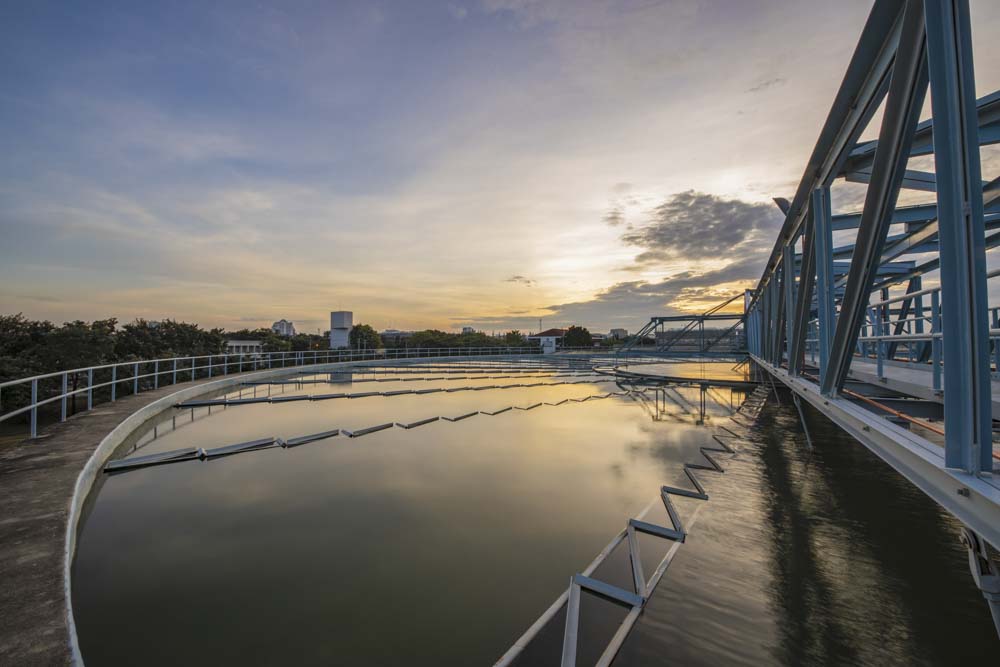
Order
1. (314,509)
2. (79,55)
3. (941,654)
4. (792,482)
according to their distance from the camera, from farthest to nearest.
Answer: (79,55) < (792,482) < (314,509) < (941,654)

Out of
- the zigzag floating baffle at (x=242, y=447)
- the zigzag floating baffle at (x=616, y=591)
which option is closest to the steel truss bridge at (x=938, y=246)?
the zigzag floating baffle at (x=616, y=591)

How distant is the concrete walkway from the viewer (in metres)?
1.99

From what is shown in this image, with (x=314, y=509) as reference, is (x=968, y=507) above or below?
above

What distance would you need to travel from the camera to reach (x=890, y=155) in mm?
2512

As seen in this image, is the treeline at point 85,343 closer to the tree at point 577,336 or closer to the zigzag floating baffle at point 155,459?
the zigzag floating baffle at point 155,459

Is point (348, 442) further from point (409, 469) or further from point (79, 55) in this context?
point (79, 55)

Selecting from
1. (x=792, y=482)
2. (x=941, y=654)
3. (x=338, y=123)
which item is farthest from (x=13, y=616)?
(x=338, y=123)

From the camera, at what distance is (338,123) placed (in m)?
12.3

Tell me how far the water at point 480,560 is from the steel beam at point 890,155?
196 cm

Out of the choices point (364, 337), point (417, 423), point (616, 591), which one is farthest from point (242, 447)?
point (364, 337)

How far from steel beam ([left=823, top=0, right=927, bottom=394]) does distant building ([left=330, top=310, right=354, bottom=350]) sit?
55.6 metres

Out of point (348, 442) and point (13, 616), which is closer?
point (13, 616)

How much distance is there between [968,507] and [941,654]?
1648mm

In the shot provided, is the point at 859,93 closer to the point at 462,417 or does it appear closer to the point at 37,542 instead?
the point at 37,542
